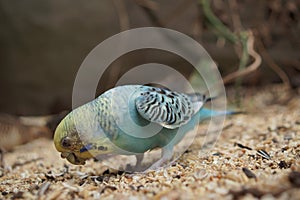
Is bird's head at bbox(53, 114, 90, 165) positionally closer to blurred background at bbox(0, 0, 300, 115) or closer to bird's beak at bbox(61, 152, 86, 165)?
bird's beak at bbox(61, 152, 86, 165)

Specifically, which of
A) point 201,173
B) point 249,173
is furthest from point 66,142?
point 249,173

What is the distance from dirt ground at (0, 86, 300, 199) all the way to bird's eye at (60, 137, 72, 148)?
201 mm

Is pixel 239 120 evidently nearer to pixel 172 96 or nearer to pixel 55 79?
pixel 172 96

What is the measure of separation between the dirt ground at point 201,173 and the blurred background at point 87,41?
1.29 m

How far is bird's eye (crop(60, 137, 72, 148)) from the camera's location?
5.99ft

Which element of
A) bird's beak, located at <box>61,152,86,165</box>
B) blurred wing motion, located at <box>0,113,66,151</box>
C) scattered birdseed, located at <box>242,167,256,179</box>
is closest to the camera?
scattered birdseed, located at <box>242,167,256,179</box>

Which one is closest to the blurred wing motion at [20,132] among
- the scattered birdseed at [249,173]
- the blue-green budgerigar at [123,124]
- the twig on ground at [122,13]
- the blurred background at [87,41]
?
the blurred background at [87,41]

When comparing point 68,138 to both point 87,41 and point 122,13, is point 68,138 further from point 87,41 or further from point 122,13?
point 87,41

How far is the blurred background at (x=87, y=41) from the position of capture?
4.22 meters

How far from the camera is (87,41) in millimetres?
4574

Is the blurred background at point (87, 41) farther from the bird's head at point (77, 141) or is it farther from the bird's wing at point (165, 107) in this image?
the bird's head at point (77, 141)

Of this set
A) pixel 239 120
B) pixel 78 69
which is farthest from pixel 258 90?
pixel 78 69

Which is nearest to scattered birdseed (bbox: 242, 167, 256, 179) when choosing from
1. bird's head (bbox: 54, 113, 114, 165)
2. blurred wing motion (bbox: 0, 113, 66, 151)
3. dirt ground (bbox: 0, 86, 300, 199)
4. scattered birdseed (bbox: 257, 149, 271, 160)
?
dirt ground (bbox: 0, 86, 300, 199)

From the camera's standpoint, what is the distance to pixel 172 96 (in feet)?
7.08
